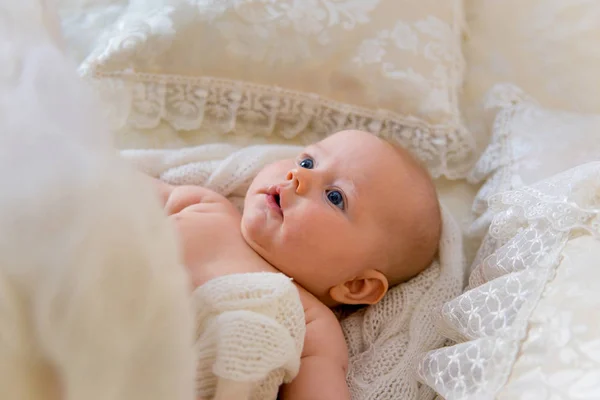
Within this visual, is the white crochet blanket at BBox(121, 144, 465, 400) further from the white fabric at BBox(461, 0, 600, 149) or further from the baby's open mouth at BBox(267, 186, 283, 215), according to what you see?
the white fabric at BBox(461, 0, 600, 149)

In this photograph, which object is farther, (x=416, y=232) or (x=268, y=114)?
(x=268, y=114)

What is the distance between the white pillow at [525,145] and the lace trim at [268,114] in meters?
0.07

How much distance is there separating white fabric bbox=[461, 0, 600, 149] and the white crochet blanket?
36 cm

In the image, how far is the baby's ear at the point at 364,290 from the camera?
940 millimetres

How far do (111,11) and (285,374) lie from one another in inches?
34.0

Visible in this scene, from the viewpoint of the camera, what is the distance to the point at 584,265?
0.69 meters

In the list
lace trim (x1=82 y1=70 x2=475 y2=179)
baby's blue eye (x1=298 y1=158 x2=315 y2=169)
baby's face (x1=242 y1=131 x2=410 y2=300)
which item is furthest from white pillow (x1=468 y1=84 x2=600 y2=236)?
baby's blue eye (x1=298 y1=158 x2=315 y2=169)

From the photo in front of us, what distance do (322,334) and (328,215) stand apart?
0.56 ft

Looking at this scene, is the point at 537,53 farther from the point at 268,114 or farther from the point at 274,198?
the point at 274,198

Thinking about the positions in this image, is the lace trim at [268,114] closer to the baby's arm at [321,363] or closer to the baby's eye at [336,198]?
the baby's eye at [336,198]

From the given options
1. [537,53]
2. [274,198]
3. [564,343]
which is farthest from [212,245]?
[537,53]

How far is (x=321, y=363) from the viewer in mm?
820

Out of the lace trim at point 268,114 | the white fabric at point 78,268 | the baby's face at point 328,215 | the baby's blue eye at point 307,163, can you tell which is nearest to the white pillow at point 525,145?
the lace trim at point 268,114

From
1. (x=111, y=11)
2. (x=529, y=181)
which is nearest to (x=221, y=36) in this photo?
(x=111, y=11)
